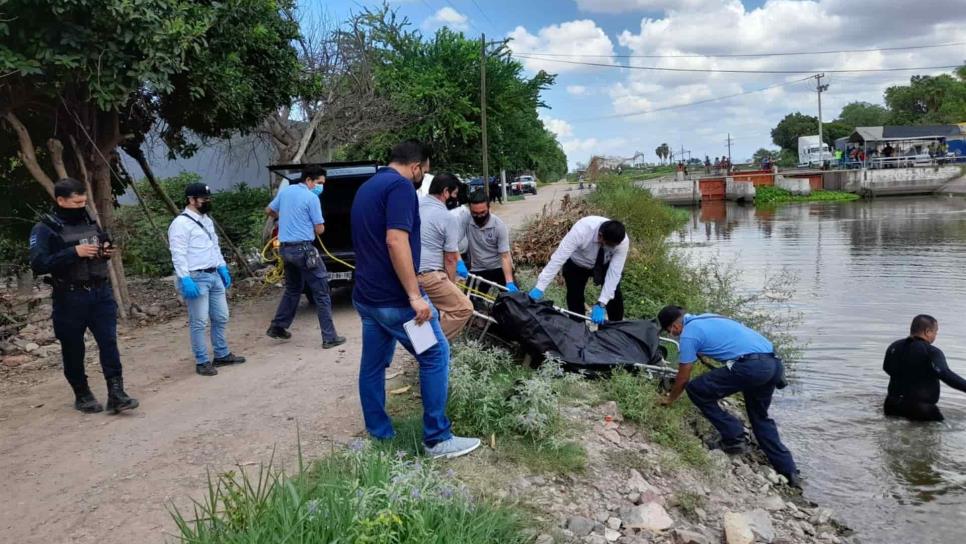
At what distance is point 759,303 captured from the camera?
12.3 meters

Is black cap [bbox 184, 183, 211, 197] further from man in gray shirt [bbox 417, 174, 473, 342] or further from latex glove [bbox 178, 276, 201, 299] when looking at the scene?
man in gray shirt [bbox 417, 174, 473, 342]

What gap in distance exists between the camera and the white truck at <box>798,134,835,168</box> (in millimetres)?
57750

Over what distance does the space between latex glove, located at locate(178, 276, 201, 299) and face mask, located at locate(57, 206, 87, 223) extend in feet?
3.25

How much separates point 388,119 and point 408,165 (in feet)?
56.3

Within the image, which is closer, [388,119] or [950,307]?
[950,307]

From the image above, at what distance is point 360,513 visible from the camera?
292 centimetres

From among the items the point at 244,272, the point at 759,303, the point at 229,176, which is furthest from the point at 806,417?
the point at 229,176

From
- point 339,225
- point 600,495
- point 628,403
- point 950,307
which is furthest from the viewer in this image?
point 950,307

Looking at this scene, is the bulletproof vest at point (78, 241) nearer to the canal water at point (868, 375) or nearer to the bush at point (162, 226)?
the bush at point (162, 226)

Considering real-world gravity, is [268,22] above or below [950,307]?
above

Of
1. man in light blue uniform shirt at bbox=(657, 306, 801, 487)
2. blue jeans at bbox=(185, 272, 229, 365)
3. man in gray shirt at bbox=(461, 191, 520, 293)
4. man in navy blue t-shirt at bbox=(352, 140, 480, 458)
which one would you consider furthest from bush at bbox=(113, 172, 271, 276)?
man in light blue uniform shirt at bbox=(657, 306, 801, 487)

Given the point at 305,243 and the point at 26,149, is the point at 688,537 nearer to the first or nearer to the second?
the point at 305,243

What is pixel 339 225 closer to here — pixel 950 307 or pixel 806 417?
pixel 806 417

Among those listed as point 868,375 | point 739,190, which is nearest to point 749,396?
point 868,375
